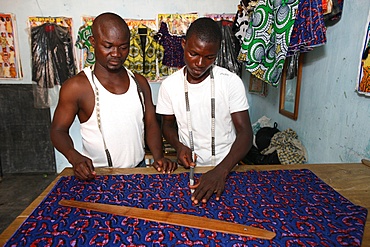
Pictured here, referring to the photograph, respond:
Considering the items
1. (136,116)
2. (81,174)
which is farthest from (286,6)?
(81,174)

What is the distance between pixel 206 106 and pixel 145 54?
6.63 feet

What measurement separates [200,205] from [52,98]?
313cm

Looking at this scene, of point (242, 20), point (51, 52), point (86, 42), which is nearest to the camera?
point (242, 20)

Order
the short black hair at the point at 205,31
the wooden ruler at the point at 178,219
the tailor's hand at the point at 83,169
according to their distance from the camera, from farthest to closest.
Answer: the short black hair at the point at 205,31
the tailor's hand at the point at 83,169
the wooden ruler at the point at 178,219

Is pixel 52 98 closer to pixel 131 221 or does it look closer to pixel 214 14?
pixel 214 14

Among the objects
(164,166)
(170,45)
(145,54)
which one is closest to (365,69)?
(164,166)

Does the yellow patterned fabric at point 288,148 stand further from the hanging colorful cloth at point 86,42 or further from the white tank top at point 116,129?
the hanging colorful cloth at point 86,42

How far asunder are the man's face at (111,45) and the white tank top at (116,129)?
111 mm

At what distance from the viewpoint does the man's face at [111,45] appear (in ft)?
3.65

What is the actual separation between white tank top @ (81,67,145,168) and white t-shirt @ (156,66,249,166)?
18 cm

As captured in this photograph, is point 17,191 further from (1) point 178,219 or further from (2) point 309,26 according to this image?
(2) point 309,26

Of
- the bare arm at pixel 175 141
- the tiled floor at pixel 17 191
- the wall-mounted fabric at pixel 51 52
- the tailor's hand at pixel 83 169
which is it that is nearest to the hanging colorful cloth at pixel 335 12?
the bare arm at pixel 175 141

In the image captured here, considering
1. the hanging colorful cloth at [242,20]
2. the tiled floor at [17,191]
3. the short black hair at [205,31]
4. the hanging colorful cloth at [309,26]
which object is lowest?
the tiled floor at [17,191]

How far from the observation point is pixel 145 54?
306cm
